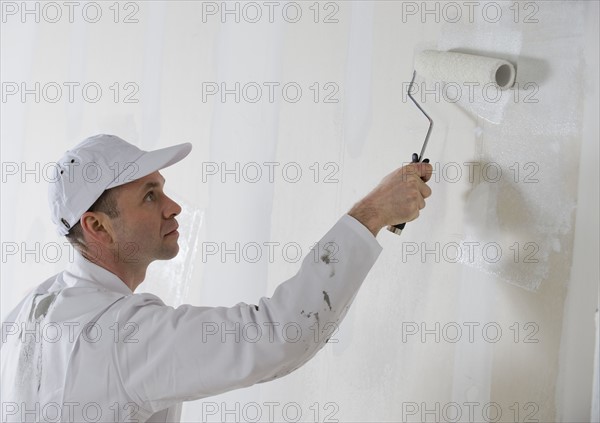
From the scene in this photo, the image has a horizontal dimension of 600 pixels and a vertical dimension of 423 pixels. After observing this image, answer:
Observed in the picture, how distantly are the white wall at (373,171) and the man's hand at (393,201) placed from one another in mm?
225

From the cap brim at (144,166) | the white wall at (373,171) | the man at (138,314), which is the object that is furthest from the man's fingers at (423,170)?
the cap brim at (144,166)

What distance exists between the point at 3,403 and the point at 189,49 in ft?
3.56

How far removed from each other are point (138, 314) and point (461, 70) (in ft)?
2.80

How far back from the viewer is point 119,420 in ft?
5.14

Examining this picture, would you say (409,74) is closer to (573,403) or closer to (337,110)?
(337,110)

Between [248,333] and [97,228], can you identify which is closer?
[248,333]

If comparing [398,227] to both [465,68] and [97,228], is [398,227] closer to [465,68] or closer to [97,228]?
[465,68]

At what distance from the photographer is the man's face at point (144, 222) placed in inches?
69.0

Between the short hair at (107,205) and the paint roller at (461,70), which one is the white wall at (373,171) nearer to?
the paint roller at (461,70)

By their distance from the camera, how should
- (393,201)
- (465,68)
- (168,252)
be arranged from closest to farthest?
(393,201) < (465,68) < (168,252)

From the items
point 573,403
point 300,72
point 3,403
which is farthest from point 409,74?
point 3,403

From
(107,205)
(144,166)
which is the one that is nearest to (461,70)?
(144,166)

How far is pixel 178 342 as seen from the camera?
1497mm

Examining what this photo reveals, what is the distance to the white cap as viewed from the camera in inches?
67.6
